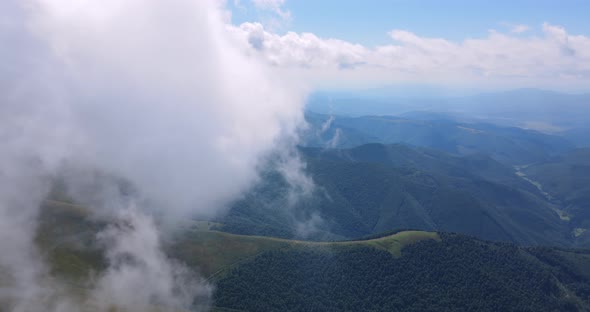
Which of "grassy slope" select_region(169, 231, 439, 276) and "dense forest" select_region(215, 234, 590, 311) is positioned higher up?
"grassy slope" select_region(169, 231, 439, 276)

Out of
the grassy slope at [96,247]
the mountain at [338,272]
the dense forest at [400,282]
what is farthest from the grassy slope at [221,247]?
the dense forest at [400,282]

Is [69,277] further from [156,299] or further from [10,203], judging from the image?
[10,203]

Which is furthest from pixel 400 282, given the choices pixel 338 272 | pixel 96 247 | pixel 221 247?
pixel 96 247

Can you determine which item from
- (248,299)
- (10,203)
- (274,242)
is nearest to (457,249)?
(274,242)

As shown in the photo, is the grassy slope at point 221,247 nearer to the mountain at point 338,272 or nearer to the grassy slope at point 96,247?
the grassy slope at point 96,247

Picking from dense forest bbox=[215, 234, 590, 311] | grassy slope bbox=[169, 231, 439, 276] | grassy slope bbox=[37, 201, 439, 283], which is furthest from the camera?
grassy slope bbox=[169, 231, 439, 276]

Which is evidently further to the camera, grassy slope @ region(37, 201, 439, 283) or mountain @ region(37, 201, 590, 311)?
mountain @ region(37, 201, 590, 311)

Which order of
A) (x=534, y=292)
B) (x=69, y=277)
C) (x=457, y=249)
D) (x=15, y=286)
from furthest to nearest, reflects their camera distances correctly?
(x=457, y=249)
(x=534, y=292)
(x=69, y=277)
(x=15, y=286)

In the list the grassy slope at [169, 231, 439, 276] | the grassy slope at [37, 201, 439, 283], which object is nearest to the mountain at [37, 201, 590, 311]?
the grassy slope at [37, 201, 439, 283]

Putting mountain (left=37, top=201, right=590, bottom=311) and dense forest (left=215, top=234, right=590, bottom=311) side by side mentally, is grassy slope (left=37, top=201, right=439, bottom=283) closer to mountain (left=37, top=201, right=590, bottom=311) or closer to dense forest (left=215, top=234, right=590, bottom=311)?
mountain (left=37, top=201, right=590, bottom=311)
